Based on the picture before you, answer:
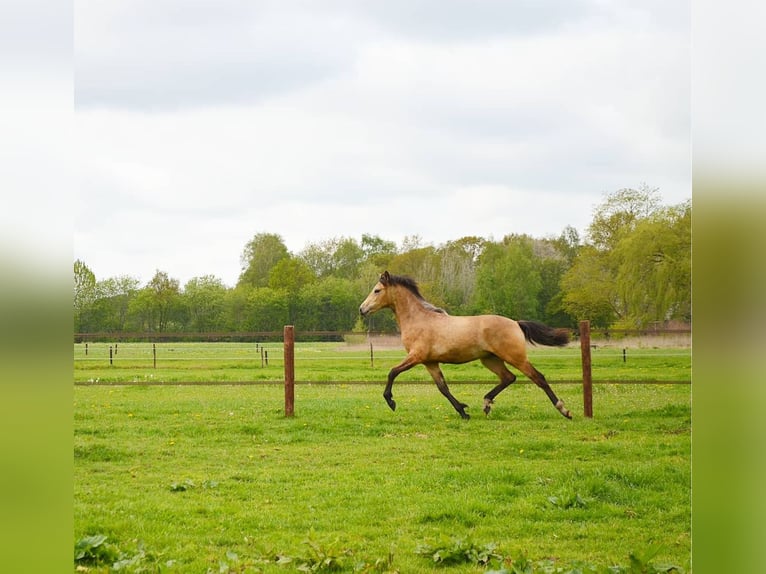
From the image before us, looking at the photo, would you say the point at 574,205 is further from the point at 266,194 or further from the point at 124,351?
the point at 124,351

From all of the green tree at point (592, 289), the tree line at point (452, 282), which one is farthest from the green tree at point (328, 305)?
the green tree at point (592, 289)

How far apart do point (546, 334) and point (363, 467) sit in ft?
4.28

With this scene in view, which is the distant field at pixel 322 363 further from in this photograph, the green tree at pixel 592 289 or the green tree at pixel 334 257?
the green tree at pixel 334 257

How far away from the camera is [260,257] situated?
4555 millimetres

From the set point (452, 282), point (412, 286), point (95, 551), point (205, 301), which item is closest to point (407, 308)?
point (412, 286)

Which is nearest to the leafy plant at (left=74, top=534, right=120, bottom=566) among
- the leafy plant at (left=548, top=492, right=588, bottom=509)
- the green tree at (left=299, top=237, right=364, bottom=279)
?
the green tree at (left=299, top=237, right=364, bottom=279)

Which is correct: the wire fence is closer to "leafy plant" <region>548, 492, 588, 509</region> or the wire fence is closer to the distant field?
the distant field

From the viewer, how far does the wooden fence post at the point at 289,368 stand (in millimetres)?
4562

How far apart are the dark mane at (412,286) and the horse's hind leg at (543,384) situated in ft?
1.92

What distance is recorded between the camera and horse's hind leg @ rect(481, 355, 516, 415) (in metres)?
4.43
